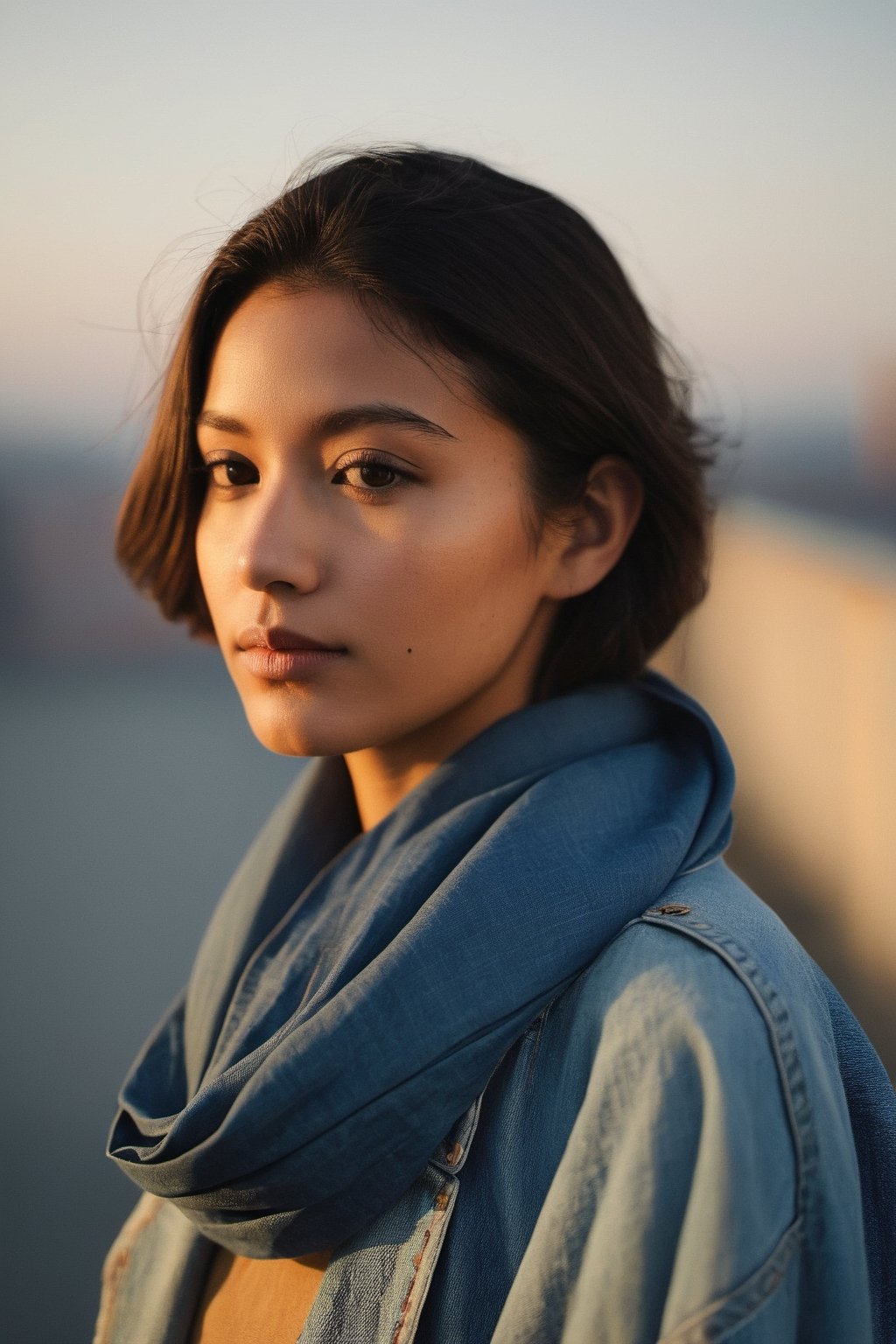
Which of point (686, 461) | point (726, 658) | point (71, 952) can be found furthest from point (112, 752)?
point (686, 461)

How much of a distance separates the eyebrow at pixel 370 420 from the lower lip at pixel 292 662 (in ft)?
0.82

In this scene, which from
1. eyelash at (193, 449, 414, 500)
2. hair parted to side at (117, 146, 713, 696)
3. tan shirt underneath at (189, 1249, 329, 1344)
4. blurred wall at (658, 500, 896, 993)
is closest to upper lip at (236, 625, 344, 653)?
eyelash at (193, 449, 414, 500)

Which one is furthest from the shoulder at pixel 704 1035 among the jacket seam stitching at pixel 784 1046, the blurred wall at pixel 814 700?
the blurred wall at pixel 814 700

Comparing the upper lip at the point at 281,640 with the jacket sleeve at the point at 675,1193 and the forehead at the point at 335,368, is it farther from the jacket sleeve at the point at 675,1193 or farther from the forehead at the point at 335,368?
the jacket sleeve at the point at 675,1193

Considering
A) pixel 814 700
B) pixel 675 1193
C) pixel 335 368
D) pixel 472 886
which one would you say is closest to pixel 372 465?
pixel 335 368

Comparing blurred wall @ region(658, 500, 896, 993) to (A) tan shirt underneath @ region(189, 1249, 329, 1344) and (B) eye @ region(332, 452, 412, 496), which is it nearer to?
(B) eye @ region(332, 452, 412, 496)

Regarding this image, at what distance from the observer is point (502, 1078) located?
126cm

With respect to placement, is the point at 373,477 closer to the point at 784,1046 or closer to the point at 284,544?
the point at 284,544

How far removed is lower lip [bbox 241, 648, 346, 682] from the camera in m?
1.37

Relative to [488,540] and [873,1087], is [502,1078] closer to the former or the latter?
[873,1087]

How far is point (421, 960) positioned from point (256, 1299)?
1.79ft

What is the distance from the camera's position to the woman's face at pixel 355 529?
4.39 feet

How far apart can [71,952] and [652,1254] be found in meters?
3.86

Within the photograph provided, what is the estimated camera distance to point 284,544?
1337 millimetres
